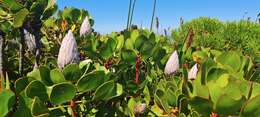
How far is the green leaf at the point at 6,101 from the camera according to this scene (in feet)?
3.63

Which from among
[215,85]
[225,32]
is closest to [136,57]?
[215,85]

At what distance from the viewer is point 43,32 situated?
103 inches

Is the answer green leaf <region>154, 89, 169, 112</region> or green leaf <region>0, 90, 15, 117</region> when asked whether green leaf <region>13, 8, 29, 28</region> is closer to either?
green leaf <region>154, 89, 169, 112</region>

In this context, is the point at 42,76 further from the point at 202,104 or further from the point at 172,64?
the point at 172,64

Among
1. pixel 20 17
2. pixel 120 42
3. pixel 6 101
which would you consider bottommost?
pixel 6 101

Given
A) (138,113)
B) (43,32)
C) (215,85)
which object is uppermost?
(43,32)

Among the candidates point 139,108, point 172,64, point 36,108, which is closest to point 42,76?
point 36,108

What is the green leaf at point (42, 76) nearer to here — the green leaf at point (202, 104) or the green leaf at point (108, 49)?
the green leaf at point (202, 104)

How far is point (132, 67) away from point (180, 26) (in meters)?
8.69

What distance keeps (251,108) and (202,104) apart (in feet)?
0.41

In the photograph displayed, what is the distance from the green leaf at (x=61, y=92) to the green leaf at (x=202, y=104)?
32cm

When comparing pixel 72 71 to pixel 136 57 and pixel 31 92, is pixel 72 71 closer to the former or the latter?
pixel 31 92

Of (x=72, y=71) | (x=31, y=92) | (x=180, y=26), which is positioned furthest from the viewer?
(x=180, y=26)

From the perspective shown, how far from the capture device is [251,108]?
4.04 feet
